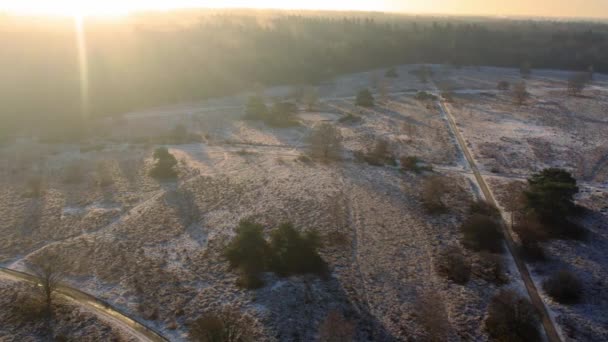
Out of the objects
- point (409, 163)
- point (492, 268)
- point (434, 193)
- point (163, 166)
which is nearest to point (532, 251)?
point (492, 268)

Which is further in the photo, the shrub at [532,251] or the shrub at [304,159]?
the shrub at [304,159]

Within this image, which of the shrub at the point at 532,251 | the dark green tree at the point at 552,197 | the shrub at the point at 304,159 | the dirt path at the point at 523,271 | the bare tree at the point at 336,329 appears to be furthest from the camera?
the shrub at the point at 304,159

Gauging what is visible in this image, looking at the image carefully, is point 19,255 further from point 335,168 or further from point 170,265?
point 335,168

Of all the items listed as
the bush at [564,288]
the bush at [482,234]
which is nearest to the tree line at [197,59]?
the bush at [482,234]

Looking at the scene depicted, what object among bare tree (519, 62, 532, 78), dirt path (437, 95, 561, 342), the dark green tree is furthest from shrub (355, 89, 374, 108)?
bare tree (519, 62, 532, 78)

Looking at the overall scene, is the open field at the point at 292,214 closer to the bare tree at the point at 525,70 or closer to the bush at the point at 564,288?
the bush at the point at 564,288

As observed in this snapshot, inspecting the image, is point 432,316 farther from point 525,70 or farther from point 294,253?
point 525,70
